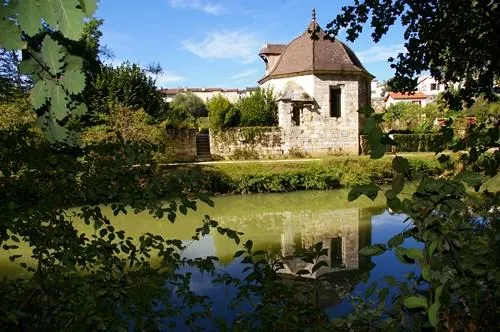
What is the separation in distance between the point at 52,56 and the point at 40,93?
80mm

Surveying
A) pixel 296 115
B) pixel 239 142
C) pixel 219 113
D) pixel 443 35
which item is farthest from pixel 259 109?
pixel 443 35

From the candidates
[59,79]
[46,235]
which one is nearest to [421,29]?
[46,235]

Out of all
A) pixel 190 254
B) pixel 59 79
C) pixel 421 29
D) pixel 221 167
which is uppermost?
pixel 421 29

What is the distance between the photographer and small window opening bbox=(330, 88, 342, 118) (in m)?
23.3

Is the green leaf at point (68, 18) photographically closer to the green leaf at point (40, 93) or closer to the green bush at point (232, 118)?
the green leaf at point (40, 93)

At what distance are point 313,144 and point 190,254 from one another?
15200 mm

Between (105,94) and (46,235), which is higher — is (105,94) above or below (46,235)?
above

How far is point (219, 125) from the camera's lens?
22703 mm

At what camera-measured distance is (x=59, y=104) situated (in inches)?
34.3

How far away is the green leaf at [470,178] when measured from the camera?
1.11 m

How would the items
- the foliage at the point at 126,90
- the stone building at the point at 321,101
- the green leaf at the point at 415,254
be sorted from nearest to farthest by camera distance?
the green leaf at the point at 415,254 → the foliage at the point at 126,90 → the stone building at the point at 321,101

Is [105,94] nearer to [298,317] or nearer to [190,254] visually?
[190,254]

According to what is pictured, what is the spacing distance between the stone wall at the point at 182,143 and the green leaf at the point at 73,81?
64.8 feet

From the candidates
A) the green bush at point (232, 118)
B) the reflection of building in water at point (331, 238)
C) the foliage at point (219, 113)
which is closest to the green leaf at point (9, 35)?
the reflection of building in water at point (331, 238)
